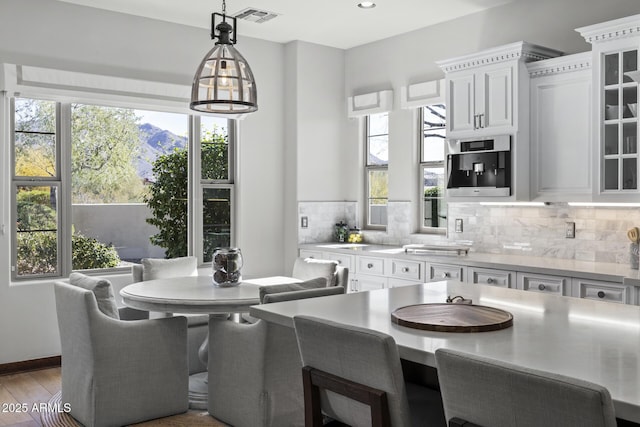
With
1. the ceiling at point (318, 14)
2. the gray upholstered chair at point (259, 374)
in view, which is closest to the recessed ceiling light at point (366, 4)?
the ceiling at point (318, 14)

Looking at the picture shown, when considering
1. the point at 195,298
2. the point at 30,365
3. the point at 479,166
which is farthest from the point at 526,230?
the point at 30,365

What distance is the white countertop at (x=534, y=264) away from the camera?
12.6 feet

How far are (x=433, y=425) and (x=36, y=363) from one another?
155 inches

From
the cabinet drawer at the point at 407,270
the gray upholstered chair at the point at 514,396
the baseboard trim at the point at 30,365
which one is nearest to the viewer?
the gray upholstered chair at the point at 514,396

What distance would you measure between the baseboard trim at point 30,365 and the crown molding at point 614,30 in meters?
4.60

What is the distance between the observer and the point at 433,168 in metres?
5.84

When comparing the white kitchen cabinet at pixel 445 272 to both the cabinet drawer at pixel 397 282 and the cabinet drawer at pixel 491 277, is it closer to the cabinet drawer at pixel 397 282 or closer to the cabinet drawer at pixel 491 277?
the cabinet drawer at pixel 491 277

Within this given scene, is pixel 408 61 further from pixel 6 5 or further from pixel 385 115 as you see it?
pixel 6 5

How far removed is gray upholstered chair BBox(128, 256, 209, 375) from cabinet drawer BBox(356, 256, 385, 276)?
57.1 inches

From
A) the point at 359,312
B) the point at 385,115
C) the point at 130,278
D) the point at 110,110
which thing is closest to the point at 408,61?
the point at 385,115

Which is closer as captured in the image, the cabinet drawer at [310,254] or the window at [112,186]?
the window at [112,186]

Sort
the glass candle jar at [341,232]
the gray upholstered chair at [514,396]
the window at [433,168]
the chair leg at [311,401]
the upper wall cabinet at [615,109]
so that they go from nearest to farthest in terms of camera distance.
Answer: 1. the gray upholstered chair at [514,396]
2. the chair leg at [311,401]
3. the upper wall cabinet at [615,109]
4. the window at [433,168]
5. the glass candle jar at [341,232]

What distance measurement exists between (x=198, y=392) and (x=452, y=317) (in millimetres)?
2403

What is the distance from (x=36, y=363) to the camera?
494cm
